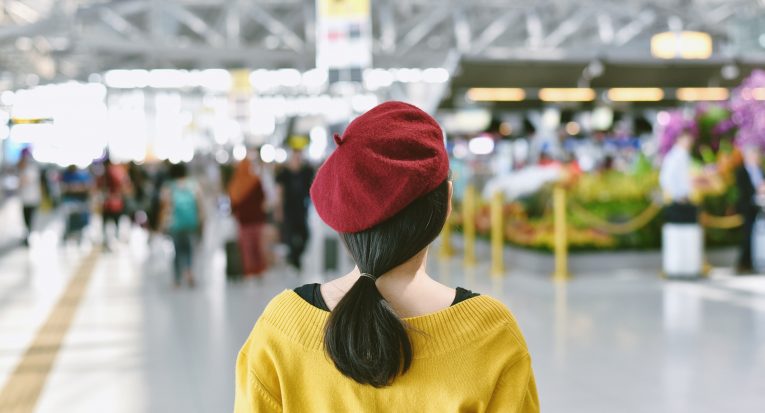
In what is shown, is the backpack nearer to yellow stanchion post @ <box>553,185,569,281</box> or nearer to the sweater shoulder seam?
yellow stanchion post @ <box>553,185,569,281</box>

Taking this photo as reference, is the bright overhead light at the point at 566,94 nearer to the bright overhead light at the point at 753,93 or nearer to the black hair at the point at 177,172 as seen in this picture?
the bright overhead light at the point at 753,93

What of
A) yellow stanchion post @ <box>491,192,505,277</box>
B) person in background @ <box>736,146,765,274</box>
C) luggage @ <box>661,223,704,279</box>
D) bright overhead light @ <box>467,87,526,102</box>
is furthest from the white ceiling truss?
luggage @ <box>661,223,704,279</box>

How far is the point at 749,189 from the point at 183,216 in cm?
731

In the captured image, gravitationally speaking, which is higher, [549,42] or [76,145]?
[549,42]

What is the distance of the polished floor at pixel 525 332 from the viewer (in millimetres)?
5688

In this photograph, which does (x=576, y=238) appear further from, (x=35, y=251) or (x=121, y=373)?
(x=35, y=251)

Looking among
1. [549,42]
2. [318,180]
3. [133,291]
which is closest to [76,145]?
[549,42]

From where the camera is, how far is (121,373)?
6453 mm

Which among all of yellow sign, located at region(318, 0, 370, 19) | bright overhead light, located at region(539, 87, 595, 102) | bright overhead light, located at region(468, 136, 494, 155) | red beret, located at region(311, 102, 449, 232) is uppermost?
yellow sign, located at region(318, 0, 370, 19)

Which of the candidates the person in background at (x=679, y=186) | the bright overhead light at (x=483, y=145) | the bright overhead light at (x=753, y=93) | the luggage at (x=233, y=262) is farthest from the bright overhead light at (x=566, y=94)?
the bright overhead light at (x=483, y=145)

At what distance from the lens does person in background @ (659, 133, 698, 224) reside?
11.1 meters

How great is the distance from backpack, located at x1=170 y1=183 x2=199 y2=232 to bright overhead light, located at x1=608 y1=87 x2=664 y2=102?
9.98m

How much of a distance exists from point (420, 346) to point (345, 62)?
27.9ft

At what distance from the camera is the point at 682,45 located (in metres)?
18.1
